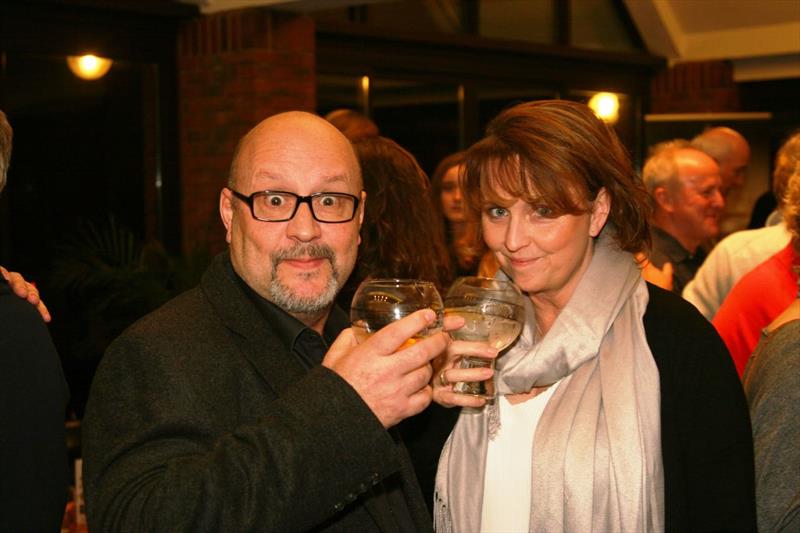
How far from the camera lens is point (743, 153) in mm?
6164

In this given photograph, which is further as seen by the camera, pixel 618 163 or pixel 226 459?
pixel 618 163

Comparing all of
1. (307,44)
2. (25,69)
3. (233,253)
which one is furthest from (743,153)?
(233,253)

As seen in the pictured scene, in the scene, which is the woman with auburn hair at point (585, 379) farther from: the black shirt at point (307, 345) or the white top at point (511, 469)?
the black shirt at point (307, 345)

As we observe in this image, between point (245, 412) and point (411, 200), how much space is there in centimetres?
127

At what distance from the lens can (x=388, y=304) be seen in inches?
64.2

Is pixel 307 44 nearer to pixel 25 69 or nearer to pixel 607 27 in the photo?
pixel 25 69

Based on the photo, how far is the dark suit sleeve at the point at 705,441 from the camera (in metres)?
1.96

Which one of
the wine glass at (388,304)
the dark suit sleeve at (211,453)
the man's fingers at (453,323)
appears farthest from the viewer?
the man's fingers at (453,323)

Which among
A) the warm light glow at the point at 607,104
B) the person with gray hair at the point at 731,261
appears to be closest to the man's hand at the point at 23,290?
the person with gray hair at the point at 731,261

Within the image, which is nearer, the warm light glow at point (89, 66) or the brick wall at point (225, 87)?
the warm light glow at point (89, 66)

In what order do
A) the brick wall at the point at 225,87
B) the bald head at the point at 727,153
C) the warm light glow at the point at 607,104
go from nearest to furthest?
the brick wall at the point at 225,87, the bald head at the point at 727,153, the warm light glow at the point at 607,104

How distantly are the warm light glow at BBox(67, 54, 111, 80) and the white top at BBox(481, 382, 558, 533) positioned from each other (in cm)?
433

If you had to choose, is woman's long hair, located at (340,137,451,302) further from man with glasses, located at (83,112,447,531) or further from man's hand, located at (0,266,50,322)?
man's hand, located at (0,266,50,322)

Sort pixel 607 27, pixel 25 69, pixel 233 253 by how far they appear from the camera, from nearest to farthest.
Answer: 1. pixel 233 253
2. pixel 25 69
3. pixel 607 27
